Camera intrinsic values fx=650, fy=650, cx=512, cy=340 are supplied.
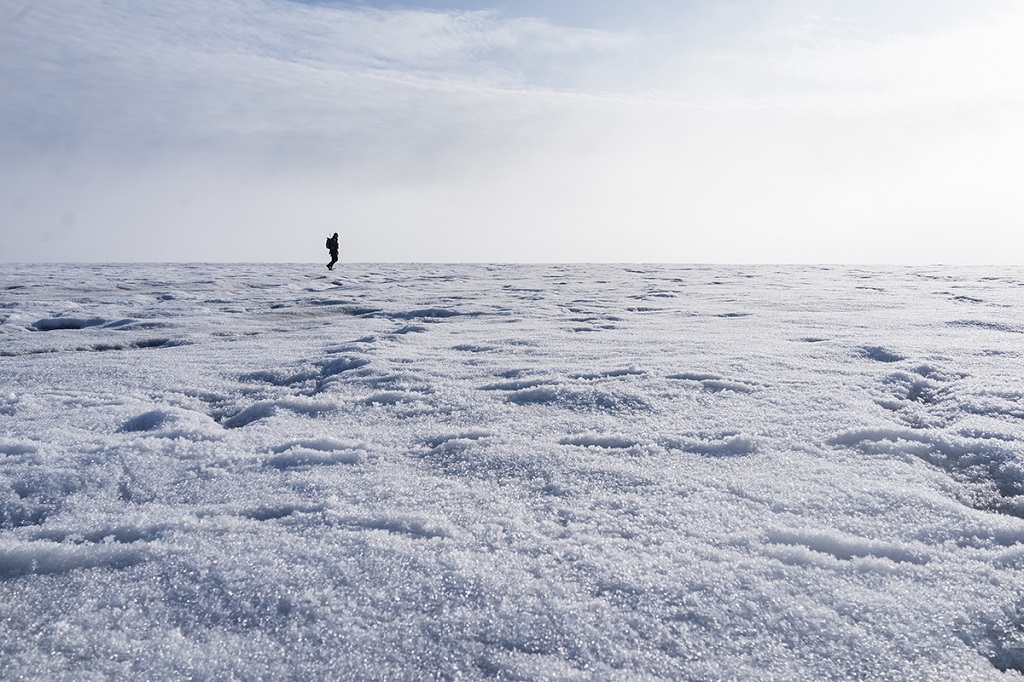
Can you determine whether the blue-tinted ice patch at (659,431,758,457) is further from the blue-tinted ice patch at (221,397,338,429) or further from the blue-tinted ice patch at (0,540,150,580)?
the blue-tinted ice patch at (0,540,150,580)

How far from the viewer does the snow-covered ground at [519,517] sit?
1405mm

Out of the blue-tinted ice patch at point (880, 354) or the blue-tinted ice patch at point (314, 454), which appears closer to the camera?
the blue-tinted ice patch at point (314, 454)

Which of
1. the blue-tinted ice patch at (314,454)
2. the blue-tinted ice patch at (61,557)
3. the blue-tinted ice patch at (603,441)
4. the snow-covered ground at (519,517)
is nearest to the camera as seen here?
the snow-covered ground at (519,517)

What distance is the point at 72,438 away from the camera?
106 inches

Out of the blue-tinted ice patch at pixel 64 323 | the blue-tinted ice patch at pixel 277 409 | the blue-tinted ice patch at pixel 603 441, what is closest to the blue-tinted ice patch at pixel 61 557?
the blue-tinted ice patch at pixel 277 409

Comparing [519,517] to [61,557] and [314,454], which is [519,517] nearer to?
[314,454]

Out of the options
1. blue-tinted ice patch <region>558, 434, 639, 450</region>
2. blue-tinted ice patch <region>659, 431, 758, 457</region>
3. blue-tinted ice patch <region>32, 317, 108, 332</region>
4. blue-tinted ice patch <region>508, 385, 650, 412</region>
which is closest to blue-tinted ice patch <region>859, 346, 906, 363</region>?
blue-tinted ice patch <region>508, 385, 650, 412</region>

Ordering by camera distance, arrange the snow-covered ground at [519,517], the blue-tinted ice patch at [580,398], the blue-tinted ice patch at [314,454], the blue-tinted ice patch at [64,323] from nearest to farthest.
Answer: the snow-covered ground at [519,517]
the blue-tinted ice patch at [314,454]
the blue-tinted ice patch at [580,398]
the blue-tinted ice patch at [64,323]

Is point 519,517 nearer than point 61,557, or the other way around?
point 61,557

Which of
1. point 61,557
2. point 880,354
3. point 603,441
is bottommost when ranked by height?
point 61,557

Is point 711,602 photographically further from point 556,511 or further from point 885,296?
point 885,296

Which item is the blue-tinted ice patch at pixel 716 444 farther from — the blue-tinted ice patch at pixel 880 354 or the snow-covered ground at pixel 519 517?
the blue-tinted ice patch at pixel 880 354

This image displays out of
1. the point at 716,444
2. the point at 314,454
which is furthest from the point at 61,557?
the point at 716,444

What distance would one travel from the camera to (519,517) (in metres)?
2.00
